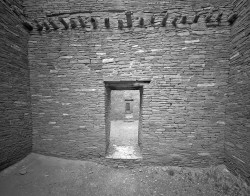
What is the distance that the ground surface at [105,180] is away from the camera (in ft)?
7.48

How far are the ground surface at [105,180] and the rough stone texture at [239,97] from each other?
52 centimetres

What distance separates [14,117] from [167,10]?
5403 millimetres

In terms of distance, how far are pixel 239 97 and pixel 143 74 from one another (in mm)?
2507

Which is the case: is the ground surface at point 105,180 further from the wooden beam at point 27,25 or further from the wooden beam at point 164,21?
the wooden beam at point 164,21

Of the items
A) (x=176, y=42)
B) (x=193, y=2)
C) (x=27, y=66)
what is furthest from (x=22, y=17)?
(x=193, y=2)

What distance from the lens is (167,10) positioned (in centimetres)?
288

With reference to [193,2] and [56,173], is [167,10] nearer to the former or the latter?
[193,2]

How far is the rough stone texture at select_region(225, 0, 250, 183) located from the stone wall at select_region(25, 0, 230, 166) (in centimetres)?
17

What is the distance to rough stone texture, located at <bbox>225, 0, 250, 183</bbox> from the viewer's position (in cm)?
233

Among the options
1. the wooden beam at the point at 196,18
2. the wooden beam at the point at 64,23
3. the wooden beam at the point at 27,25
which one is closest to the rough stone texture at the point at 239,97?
the wooden beam at the point at 196,18

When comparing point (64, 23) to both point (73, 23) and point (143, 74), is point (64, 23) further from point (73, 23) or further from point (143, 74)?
point (143, 74)

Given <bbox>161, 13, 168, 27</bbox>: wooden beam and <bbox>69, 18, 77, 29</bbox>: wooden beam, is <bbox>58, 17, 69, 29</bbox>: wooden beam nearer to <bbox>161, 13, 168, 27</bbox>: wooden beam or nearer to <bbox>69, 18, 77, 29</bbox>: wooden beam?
<bbox>69, 18, 77, 29</bbox>: wooden beam

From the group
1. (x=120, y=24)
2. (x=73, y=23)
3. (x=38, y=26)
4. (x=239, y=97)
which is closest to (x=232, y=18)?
(x=239, y=97)

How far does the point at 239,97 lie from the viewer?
2486mm
